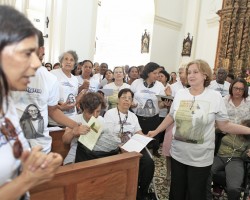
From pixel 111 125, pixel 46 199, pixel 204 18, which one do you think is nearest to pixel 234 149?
pixel 111 125

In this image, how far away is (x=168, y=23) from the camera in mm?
11953

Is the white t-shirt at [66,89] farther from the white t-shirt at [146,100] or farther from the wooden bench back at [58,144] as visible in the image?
the white t-shirt at [146,100]

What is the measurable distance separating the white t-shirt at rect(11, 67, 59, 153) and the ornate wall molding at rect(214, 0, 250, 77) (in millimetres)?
7893

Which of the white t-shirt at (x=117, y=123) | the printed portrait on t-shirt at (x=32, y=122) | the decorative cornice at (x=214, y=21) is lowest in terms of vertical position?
the white t-shirt at (x=117, y=123)

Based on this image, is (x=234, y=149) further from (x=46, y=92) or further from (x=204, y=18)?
(x=204, y=18)

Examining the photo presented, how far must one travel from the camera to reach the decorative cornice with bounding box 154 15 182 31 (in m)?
11.6

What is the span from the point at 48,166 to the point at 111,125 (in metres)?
2.21

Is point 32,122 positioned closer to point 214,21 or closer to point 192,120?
point 192,120

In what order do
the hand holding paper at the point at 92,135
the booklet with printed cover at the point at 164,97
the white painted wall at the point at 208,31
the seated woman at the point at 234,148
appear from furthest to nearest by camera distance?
the white painted wall at the point at 208,31 → the booklet with printed cover at the point at 164,97 → the seated woman at the point at 234,148 → the hand holding paper at the point at 92,135

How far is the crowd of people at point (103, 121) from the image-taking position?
97 cm

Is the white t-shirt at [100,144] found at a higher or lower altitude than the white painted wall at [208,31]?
lower

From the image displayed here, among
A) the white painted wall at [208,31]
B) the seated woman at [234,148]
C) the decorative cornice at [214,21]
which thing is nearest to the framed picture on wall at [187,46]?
the white painted wall at [208,31]

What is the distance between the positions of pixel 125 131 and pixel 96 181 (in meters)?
1.12

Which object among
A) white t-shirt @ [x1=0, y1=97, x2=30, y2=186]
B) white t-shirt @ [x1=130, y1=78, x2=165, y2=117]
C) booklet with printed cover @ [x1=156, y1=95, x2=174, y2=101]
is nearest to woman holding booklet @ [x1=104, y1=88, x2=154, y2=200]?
booklet with printed cover @ [x1=156, y1=95, x2=174, y2=101]
